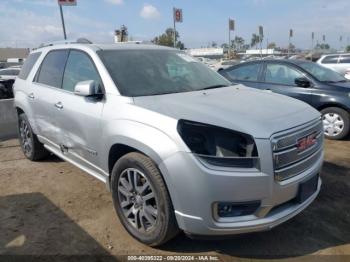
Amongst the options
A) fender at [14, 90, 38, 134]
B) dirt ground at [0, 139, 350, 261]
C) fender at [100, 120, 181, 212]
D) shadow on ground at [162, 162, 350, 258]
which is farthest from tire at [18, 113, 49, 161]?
shadow on ground at [162, 162, 350, 258]

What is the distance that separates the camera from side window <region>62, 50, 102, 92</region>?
3980mm

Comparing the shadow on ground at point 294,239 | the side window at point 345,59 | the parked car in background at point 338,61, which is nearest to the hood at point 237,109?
the shadow on ground at point 294,239

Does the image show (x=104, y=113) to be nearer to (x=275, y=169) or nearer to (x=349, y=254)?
(x=275, y=169)

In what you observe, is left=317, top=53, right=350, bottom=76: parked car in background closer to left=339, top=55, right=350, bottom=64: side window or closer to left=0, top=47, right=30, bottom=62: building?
left=339, top=55, right=350, bottom=64: side window

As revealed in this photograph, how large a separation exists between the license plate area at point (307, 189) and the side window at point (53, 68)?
3.09m

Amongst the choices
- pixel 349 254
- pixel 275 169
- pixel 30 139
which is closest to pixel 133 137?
pixel 275 169

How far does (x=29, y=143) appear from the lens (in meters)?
5.89

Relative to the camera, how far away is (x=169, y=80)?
4016mm

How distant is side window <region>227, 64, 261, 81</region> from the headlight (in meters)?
5.38

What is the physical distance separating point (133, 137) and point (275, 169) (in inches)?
47.7

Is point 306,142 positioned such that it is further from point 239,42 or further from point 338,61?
point 239,42


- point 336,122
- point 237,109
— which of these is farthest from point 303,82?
point 237,109

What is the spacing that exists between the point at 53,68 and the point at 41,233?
7.35 ft

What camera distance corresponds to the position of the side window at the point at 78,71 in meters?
3.98
